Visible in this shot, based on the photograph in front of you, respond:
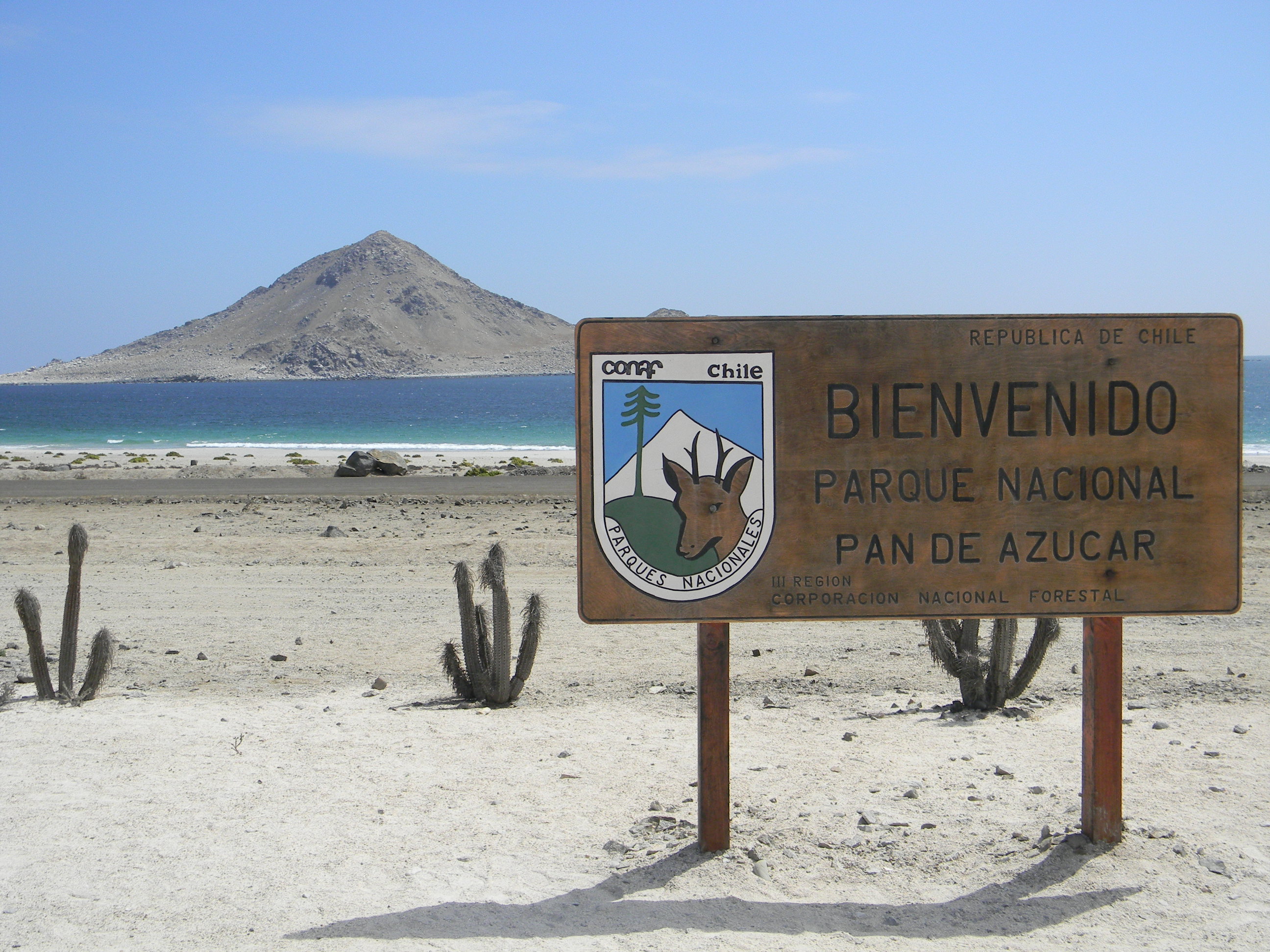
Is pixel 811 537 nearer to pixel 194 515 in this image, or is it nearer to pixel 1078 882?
pixel 1078 882

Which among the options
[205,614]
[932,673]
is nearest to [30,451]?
[205,614]

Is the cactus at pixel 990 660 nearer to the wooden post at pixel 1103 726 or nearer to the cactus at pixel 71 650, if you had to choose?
the wooden post at pixel 1103 726

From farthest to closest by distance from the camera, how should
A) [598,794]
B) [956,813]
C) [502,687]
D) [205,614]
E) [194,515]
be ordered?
[194,515]
[205,614]
[502,687]
[598,794]
[956,813]

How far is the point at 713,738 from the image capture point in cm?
423

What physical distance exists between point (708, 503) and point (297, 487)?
2049 cm

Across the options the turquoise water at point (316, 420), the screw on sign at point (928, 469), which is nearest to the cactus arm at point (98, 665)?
the screw on sign at point (928, 469)

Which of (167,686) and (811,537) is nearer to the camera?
(811,537)

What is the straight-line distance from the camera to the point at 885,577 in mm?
4086

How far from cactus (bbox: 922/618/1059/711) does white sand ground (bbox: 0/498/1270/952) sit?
21cm

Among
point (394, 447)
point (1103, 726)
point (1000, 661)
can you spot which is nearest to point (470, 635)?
point (1000, 661)

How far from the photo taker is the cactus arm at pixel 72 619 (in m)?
6.54

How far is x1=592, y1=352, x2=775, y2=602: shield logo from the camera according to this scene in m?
4.01

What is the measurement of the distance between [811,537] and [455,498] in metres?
16.8

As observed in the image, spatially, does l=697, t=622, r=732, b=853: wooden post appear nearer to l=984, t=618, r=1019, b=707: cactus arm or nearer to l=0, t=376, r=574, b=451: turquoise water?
l=984, t=618, r=1019, b=707: cactus arm
